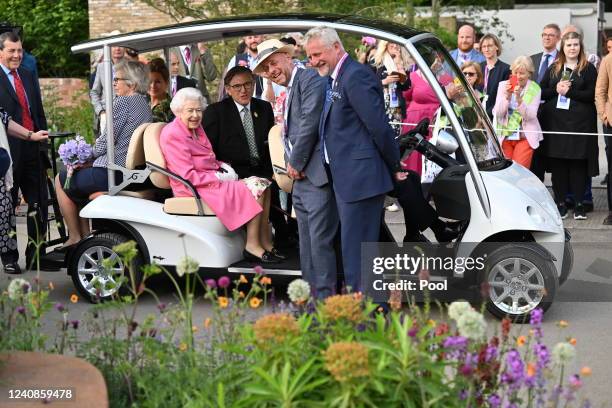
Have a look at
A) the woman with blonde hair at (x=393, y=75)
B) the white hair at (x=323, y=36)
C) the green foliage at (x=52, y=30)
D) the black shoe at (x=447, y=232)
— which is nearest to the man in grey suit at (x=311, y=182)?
the white hair at (x=323, y=36)

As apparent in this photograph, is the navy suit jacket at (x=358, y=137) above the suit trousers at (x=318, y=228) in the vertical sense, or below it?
above

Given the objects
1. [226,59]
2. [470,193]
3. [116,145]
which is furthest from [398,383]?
[226,59]

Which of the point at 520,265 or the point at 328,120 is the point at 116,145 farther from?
the point at 520,265

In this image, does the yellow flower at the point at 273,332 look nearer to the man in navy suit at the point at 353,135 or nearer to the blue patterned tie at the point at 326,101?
the man in navy suit at the point at 353,135

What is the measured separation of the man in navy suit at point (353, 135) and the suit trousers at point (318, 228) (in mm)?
200

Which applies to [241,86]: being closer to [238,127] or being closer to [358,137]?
[238,127]

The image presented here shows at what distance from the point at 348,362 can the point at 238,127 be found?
584 centimetres

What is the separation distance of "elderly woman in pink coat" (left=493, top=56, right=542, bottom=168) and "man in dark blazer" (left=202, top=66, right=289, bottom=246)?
3.92 metres

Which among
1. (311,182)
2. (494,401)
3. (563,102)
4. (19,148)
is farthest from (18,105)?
(494,401)

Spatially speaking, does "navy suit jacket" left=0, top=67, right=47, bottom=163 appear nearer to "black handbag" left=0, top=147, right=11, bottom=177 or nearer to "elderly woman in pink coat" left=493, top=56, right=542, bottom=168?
"black handbag" left=0, top=147, right=11, bottom=177

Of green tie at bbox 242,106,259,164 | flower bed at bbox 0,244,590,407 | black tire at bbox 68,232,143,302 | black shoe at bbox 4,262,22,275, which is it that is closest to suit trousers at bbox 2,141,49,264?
black shoe at bbox 4,262,22,275

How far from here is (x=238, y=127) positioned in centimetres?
946

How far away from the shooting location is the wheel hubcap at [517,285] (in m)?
8.25

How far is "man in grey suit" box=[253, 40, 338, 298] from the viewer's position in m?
7.68
